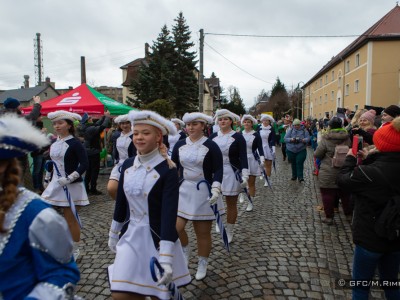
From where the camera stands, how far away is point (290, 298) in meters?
3.54

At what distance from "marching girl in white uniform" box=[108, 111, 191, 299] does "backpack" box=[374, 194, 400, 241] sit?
1.56 metres

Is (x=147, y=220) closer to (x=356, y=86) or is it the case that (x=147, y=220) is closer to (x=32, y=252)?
(x=32, y=252)

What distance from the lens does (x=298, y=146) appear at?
996cm

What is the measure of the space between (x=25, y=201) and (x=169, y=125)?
1.59 m

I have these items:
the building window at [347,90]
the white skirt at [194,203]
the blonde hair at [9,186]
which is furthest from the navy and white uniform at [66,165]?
the building window at [347,90]

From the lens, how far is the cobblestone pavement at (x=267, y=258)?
3.71 meters

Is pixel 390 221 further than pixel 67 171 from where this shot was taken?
No

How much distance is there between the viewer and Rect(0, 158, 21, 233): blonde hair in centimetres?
142

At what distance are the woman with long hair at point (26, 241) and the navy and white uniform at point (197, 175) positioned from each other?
2526 mm

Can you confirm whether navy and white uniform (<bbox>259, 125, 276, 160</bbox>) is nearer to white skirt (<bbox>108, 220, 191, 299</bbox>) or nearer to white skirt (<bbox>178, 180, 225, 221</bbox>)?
white skirt (<bbox>178, 180, 225, 221</bbox>)

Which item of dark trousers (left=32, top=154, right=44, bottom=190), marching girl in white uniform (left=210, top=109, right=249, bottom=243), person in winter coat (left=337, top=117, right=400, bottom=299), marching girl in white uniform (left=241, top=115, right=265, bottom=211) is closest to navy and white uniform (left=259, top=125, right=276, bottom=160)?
marching girl in white uniform (left=241, top=115, right=265, bottom=211)

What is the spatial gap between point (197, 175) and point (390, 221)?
2.16m

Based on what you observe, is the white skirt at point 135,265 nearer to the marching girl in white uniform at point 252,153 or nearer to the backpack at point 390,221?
the backpack at point 390,221

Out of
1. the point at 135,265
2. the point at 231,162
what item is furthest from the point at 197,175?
the point at 135,265
